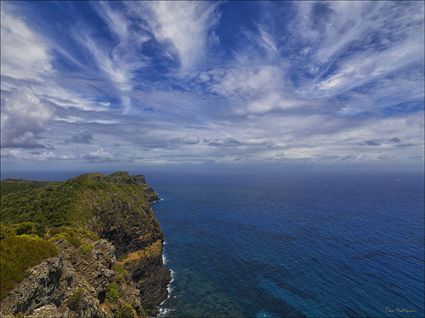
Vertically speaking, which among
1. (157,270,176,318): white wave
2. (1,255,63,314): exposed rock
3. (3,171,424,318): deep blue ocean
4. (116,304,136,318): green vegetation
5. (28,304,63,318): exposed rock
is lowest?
(157,270,176,318): white wave

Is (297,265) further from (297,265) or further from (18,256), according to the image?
(18,256)

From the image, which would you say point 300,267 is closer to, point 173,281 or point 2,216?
point 173,281

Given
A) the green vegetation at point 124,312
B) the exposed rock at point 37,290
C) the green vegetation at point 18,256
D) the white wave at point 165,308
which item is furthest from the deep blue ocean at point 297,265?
the green vegetation at point 18,256

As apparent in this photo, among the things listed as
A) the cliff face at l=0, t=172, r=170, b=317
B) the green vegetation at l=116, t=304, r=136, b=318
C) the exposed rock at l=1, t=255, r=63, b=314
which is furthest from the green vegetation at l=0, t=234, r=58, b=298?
the green vegetation at l=116, t=304, r=136, b=318

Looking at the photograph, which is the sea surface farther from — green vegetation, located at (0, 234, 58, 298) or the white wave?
green vegetation, located at (0, 234, 58, 298)

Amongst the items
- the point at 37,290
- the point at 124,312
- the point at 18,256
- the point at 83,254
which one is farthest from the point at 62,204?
the point at 37,290

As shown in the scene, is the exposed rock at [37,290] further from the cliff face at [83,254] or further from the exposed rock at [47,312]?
the exposed rock at [47,312]

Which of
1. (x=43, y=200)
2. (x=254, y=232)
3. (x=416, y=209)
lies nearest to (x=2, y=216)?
(x=43, y=200)
